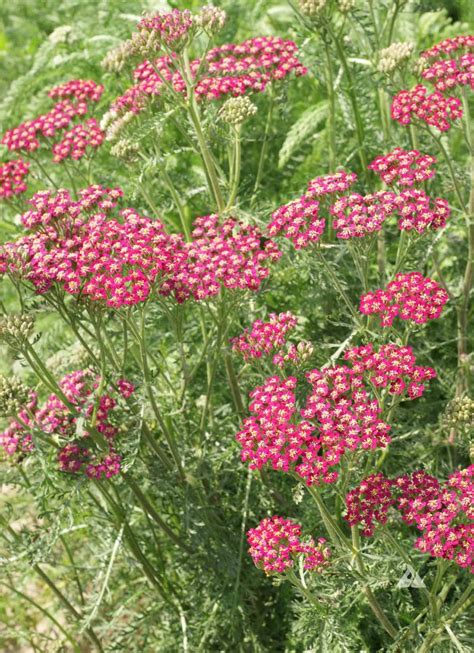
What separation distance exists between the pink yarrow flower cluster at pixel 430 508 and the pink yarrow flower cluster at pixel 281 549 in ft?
0.60

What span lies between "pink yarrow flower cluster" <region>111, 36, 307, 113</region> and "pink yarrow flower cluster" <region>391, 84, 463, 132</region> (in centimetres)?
80

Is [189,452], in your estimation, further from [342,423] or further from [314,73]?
[314,73]

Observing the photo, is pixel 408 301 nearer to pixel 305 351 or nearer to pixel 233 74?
pixel 305 351

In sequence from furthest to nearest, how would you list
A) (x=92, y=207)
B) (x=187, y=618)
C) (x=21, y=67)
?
(x=21, y=67) < (x=187, y=618) < (x=92, y=207)

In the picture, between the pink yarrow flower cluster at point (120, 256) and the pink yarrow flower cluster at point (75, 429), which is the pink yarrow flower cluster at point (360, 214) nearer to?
the pink yarrow flower cluster at point (120, 256)

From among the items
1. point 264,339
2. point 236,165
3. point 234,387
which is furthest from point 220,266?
point 234,387

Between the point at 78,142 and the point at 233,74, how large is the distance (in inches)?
38.1

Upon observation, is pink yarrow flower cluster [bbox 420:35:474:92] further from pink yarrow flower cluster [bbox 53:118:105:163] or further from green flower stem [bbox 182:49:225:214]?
pink yarrow flower cluster [bbox 53:118:105:163]

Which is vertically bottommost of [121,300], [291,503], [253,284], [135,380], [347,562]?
[291,503]

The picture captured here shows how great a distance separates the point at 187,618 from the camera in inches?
166

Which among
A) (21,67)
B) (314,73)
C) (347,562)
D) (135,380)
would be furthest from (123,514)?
(21,67)

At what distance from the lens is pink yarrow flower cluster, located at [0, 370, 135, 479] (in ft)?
11.0

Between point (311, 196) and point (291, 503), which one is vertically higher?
point (311, 196)

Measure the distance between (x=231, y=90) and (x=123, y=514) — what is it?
2.27 m
